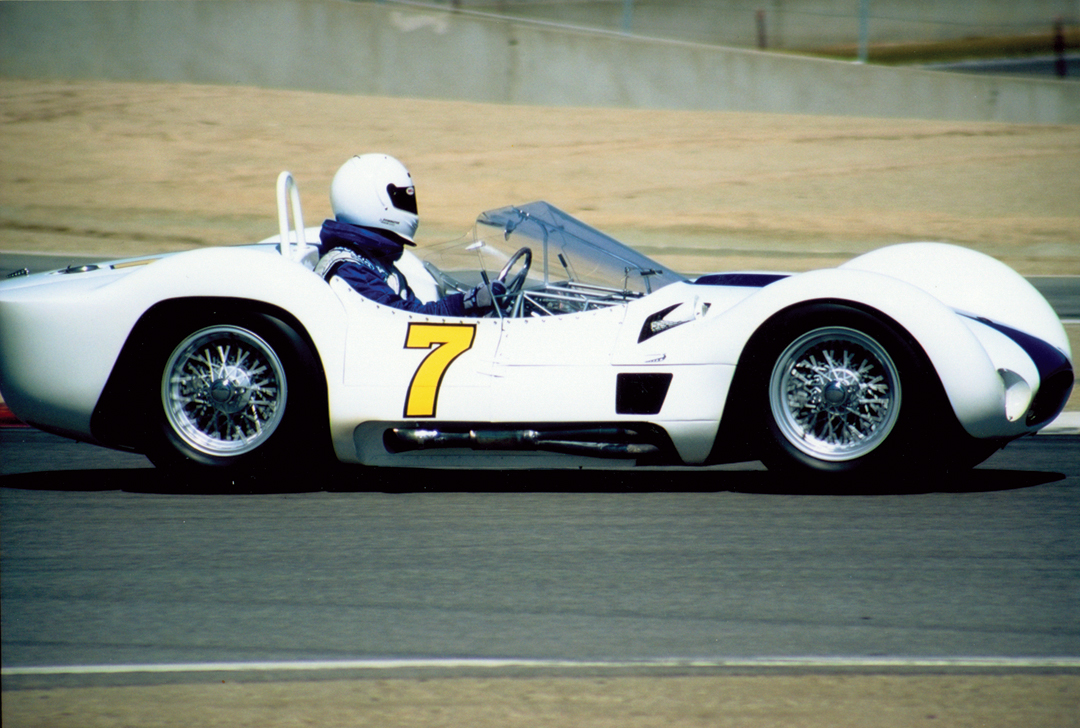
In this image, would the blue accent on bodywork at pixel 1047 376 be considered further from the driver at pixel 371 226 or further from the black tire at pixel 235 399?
the black tire at pixel 235 399

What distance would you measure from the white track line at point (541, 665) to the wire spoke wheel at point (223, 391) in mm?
2069

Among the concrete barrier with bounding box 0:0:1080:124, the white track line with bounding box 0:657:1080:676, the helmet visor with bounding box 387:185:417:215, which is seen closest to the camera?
the white track line with bounding box 0:657:1080:676

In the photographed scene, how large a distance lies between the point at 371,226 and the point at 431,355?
2.68 ft

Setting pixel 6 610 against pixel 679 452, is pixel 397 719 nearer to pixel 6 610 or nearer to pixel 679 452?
pixel 6 610

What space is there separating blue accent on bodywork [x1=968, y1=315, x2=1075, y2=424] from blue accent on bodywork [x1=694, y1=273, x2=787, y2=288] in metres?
0.91

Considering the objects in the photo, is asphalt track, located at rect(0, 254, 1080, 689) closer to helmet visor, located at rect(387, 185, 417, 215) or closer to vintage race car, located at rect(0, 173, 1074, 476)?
vintage race car, located at rect(0, 173, 1074, 476)

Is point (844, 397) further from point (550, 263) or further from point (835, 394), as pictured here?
point (550, 263)

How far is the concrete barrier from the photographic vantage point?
21.8 metres

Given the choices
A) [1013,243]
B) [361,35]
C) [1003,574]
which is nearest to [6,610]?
[1003,574]

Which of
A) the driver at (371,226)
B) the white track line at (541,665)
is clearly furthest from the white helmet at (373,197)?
the white track line at (541,665)

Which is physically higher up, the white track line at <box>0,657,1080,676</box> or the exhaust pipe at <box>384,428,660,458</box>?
the exhaust pipe at <box>384,428,660,458</box>

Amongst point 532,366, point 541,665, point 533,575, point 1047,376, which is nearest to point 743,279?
point 532,366

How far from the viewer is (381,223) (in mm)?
5969

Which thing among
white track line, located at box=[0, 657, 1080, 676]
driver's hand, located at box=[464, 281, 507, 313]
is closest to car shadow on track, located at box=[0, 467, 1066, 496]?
driver's hand, located at box=[464, 281, 507, 313]
